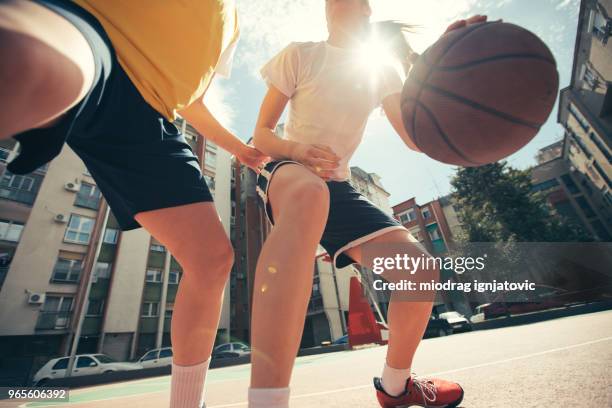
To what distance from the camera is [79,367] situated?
13.4m

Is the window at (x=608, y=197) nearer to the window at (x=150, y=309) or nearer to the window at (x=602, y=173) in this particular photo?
the window at (x=602, y=173)

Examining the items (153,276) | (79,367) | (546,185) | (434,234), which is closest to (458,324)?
(79,367)

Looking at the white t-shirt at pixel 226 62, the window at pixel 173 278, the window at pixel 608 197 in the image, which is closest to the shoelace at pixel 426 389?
the white t-shirt at pixel 226 62

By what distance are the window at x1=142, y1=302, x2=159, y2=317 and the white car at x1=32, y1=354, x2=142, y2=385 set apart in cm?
592

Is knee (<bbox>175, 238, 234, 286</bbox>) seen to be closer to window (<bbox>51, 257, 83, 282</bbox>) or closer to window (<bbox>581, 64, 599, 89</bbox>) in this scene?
window (<bbox>51, 257, 83, 282</bbox>)

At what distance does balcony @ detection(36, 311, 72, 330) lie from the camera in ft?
57.8

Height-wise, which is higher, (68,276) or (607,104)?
(607,104)

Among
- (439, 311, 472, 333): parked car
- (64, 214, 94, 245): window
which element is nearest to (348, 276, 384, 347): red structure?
(439, 311, 472, 333): parked car

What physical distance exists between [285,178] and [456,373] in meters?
1.77

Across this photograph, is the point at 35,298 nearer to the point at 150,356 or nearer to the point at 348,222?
the point at 150,356

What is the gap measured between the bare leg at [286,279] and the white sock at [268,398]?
0.04 ft

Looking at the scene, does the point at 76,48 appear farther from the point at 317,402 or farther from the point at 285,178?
the point at 317,402

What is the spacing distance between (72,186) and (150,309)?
9612 millimetres

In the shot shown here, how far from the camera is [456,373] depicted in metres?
2.04
